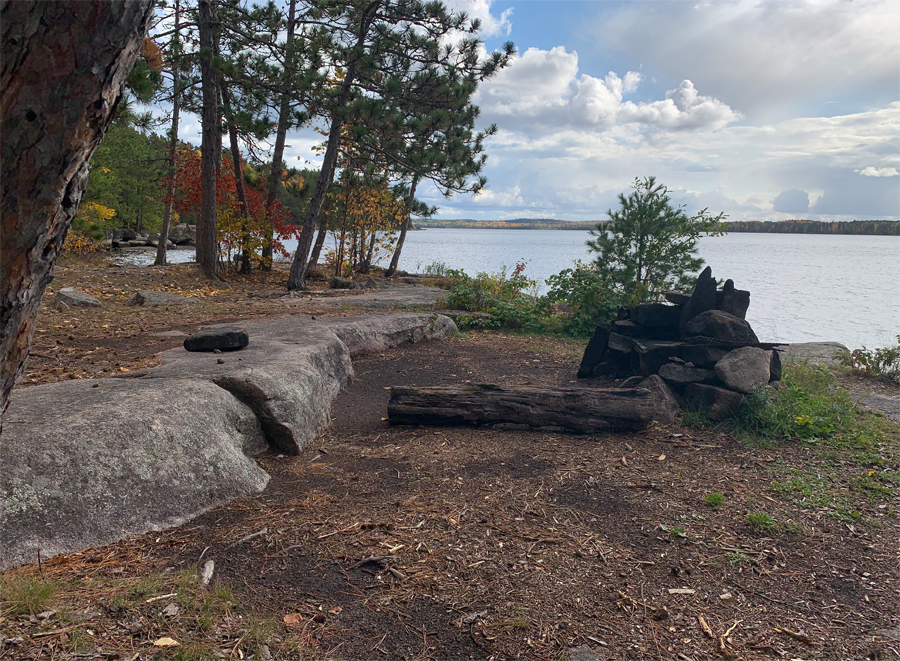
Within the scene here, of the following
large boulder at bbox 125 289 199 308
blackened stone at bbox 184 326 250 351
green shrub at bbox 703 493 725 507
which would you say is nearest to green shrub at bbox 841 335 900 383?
green shrub at bbox 703 493 725 507

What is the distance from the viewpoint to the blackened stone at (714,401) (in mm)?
5418

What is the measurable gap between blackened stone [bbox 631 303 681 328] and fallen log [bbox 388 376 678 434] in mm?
1714

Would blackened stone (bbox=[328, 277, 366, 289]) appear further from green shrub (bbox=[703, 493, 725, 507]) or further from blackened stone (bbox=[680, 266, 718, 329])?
green shrub (bbox=[703, 493, 725, 507])

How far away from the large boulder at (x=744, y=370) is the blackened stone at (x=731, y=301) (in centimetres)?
88

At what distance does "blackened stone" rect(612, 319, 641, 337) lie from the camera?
22.7 feet

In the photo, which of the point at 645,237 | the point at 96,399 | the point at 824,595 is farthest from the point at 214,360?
the point at 645,237

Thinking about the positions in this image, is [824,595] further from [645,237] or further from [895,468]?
[645,237]

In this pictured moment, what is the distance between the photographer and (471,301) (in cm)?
1200

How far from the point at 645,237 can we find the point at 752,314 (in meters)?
5.36

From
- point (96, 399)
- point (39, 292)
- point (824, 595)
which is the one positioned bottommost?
point (824, 595)

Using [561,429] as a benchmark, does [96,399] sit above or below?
above

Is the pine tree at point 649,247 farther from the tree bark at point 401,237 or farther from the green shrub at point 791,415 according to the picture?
the tree bark at point 401,237

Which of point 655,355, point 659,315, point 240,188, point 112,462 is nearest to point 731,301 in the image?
point 659,315

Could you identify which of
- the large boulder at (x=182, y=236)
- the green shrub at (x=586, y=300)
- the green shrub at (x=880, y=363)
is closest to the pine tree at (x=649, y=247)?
the green shrub at (x=586, y=300)
